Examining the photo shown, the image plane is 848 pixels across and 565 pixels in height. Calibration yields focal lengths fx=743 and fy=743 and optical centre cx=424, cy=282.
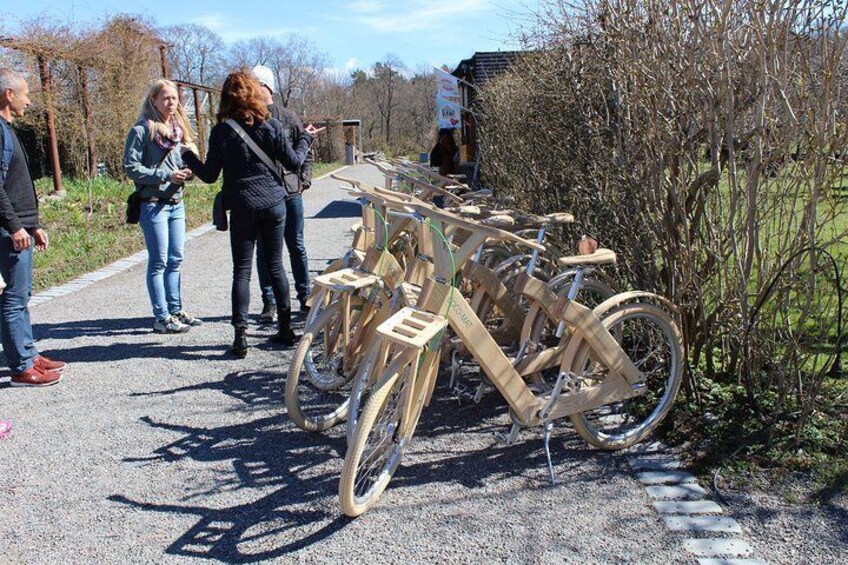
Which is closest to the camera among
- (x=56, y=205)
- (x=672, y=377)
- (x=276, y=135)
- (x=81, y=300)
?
(x=672, y=377)

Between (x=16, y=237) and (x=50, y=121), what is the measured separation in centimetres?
994

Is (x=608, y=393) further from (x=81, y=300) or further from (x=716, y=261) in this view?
(x=81, y=300)

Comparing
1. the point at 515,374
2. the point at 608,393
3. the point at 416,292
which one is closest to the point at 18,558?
the point at 416,292

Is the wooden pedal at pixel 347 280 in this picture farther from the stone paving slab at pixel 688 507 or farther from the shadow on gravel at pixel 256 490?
the stone paving slab at pixel 688 507

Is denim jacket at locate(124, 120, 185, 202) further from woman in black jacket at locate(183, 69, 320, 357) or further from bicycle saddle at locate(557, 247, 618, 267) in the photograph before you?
bicycle saddle at locate(557, 247, 618, 267)

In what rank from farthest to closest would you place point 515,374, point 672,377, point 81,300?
1. point 81,300
2. point 672,377
3. point 515,374

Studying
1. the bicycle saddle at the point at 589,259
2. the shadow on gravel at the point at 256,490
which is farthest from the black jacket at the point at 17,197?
the bicycle saddle at the point at 589,259

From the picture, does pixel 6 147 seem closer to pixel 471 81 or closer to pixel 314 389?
pixel 314 389

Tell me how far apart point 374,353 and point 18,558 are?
1544mm

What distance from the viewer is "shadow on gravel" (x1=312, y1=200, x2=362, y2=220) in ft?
46.3

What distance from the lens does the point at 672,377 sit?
374 cm

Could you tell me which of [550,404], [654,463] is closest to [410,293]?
[550,404]

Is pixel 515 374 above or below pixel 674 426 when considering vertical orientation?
above

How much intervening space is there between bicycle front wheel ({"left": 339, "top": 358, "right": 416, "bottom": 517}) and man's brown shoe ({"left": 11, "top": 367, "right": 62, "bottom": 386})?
100 inches
